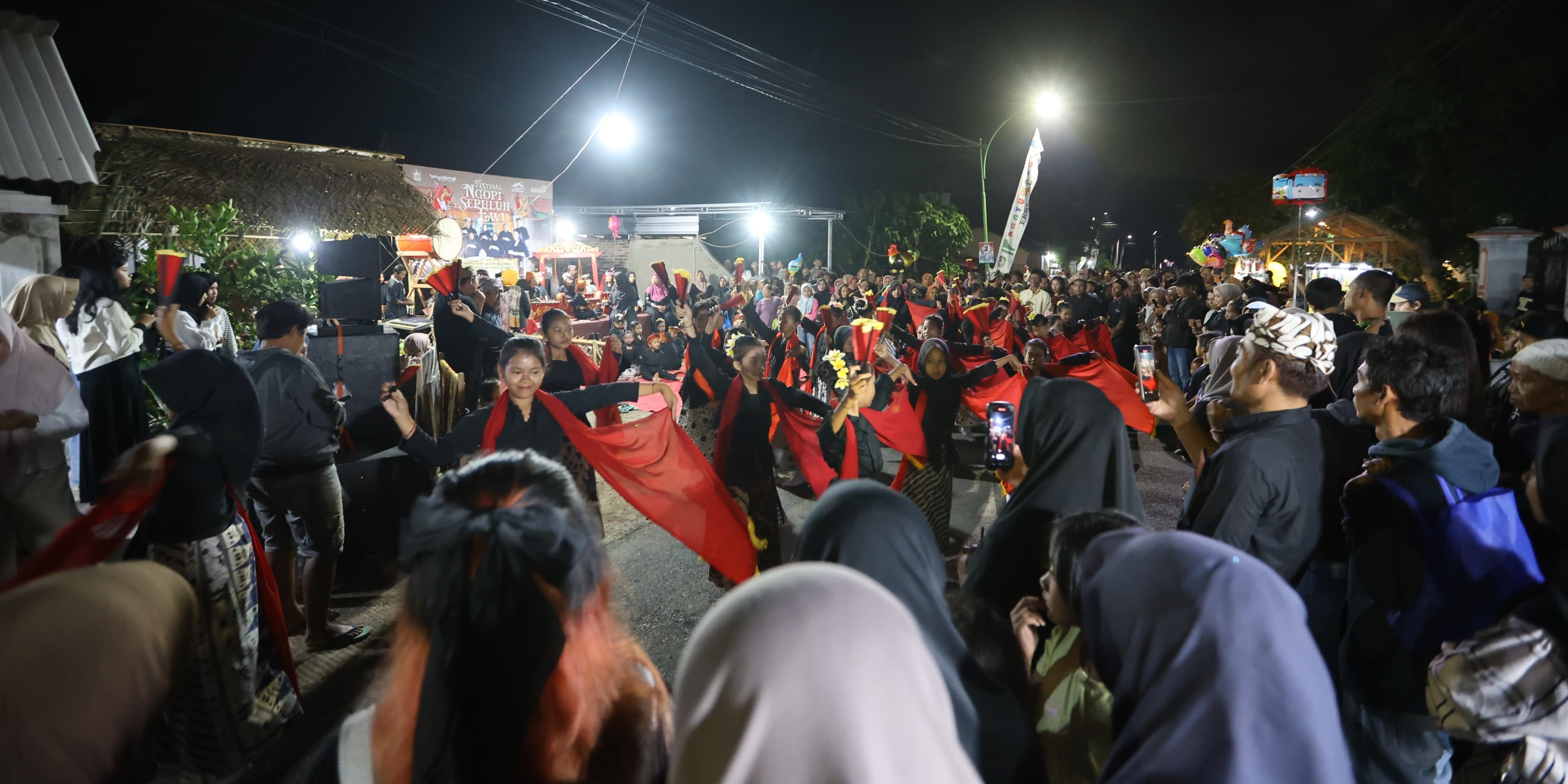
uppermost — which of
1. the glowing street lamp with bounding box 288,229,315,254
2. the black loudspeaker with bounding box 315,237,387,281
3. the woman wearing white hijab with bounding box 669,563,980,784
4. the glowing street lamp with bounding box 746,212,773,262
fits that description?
the glowing street lamp with bounding box 746,212,773,262

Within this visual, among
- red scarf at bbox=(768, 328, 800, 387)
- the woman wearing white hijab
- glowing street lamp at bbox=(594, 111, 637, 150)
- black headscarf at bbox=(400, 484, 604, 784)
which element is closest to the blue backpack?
the woman wearing white hijab

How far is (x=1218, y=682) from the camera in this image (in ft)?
4.50

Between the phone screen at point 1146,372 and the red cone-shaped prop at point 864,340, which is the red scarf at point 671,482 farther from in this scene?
the red cone-shaped prop at point 864,340

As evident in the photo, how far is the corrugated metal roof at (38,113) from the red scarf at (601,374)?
4.38 m

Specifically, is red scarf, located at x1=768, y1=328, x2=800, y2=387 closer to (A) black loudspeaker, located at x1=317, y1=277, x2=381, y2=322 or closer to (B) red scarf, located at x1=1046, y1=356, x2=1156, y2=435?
(B) red scarf, located at x1=1046, y1=356, x2=1156, y2=435

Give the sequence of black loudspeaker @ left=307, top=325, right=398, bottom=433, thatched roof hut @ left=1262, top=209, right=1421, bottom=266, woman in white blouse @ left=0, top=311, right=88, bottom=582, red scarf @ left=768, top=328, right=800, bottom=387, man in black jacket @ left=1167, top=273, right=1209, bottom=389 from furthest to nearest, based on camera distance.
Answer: thatched roof hut @ left=1262, top=209, right=1421, bottom=266
man in black jacket @ left=1167, top=273, right=1209, bottom=389
red scarf @ left=768, top=328, right=800, bottom=387
black loudspeaker @ left=307, top=325, right=398, bottom=433
woman in white blouse @ left=0, top=311, right=88, bottom=582

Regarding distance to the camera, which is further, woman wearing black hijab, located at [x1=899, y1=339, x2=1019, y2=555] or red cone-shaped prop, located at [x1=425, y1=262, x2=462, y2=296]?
red cone-shaped prop, located at [x1=425, y1=262, x2=462, y2=296]

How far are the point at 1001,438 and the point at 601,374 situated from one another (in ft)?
15.0

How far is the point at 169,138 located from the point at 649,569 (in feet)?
29.4

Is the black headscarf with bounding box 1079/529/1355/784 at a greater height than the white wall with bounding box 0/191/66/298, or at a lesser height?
lesser

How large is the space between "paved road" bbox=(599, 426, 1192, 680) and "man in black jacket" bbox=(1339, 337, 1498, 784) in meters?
2.75

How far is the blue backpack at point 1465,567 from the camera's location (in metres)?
2.34

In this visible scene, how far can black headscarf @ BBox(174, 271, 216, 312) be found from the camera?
5.78m

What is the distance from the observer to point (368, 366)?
7.77 metres
